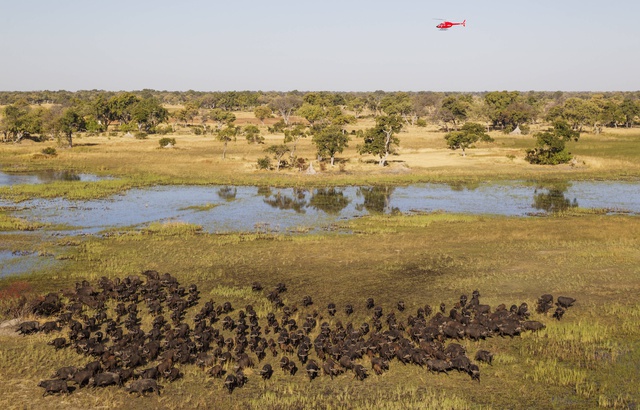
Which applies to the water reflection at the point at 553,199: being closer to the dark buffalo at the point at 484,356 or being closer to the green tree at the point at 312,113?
the dark buffalo at the point at 484,356

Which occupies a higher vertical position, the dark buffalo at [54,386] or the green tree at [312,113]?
the green tree at [312,113]

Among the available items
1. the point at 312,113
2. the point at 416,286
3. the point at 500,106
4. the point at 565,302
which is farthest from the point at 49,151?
the point at 500,106

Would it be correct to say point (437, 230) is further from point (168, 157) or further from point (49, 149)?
point (49, 149)

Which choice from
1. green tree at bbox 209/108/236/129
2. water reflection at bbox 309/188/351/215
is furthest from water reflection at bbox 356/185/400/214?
green tree at bbox 209/108/236/129

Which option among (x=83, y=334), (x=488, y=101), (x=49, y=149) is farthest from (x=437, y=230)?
(x=488, y=101)

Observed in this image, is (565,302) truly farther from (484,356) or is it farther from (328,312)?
(328,312)

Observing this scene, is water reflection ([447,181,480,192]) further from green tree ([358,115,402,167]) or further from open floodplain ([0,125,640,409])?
green tree ([358,115,402,167])

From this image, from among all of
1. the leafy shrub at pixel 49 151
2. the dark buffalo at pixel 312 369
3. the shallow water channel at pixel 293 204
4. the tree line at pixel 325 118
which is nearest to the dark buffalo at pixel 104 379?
the dark buffalo at pixel 312 369
